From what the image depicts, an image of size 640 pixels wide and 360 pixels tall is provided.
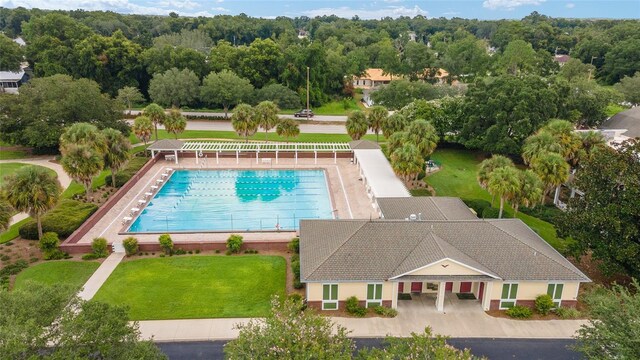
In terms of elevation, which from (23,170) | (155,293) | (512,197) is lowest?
(155,293)

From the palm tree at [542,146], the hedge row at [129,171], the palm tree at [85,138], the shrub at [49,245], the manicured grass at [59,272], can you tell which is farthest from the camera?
the hedge row at [129,171]

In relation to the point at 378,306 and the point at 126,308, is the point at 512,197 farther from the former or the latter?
the point at 126,308

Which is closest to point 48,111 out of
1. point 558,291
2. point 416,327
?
point 416,327

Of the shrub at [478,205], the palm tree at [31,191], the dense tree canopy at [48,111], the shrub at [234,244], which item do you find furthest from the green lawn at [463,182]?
the dense tree canopy at [48,111]

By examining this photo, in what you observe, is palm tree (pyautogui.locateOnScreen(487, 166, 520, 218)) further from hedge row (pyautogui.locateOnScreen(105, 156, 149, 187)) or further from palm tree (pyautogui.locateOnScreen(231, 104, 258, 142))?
hedge row (pyautogui.locateOnScreen(105, 156, 149, 187))

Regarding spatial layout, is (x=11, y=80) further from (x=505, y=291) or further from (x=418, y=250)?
(x=505, y=291)

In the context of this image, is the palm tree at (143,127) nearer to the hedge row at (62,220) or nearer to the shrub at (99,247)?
the hedge row at (62,220)

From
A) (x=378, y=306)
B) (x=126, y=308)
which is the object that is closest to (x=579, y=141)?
(x=378, y=306)
